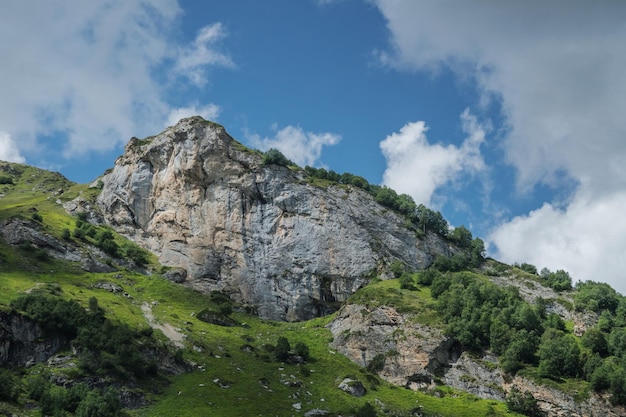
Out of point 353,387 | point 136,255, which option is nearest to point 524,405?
point 353,387

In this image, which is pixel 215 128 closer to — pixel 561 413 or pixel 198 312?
pixel 198 312

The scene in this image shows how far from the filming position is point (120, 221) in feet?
478

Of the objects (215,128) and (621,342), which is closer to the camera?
(621,342)

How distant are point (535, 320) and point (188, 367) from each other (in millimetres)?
65649

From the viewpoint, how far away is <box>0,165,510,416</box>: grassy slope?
75938 mm

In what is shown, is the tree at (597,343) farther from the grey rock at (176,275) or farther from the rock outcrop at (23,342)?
the rock outcrop at (23,342)

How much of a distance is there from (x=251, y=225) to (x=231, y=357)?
50.3m

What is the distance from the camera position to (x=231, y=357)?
90500 millimetres

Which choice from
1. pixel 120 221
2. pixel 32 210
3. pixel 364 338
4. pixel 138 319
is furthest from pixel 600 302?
pixel 32 210

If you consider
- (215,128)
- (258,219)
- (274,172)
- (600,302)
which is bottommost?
(600,302)

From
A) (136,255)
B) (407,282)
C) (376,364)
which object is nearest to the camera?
(376,364)

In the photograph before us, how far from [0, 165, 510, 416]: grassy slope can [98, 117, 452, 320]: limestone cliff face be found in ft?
32.3

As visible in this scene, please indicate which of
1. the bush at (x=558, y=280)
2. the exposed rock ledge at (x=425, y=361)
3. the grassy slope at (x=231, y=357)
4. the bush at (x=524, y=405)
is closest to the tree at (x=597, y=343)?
the exposed rock ledge at (x=425, y=361)

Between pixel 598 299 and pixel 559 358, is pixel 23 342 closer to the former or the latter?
pixel 559 358
